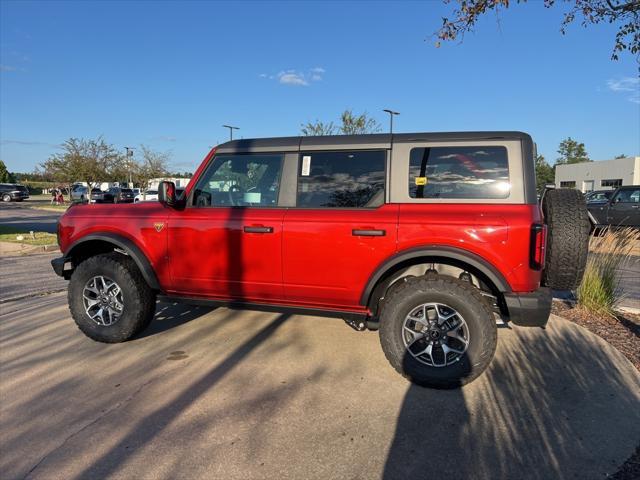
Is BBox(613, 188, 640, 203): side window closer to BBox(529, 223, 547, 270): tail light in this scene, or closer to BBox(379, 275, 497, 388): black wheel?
BBox(529, 223, 547, 270): tail light

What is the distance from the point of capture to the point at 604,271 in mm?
5191

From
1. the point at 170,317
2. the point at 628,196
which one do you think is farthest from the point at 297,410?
the point at 628,196

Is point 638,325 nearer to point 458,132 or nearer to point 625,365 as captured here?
point 625,365

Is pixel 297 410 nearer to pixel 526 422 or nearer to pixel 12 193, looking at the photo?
pixel 526 422

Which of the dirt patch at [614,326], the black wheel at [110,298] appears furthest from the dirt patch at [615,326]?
the black wheel at [110,298]

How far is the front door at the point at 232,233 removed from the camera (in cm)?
383

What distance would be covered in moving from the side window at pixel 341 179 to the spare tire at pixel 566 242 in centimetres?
139

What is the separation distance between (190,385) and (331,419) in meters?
1.20

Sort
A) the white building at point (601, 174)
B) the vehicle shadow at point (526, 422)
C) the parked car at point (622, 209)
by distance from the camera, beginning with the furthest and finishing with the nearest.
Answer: the white building at point (601, 174) → the parked car at point (622, 209) → the vehicle shadow at point (526, 422)

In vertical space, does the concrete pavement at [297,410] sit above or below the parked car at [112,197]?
below

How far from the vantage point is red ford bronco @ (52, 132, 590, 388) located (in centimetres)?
332

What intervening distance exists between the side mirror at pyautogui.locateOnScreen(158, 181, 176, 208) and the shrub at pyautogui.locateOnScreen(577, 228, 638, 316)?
4.63m

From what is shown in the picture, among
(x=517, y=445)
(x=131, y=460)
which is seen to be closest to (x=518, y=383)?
(x=517, y=445)

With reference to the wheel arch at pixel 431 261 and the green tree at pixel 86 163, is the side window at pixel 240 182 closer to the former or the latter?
the wheel arch at pixel 431 261
